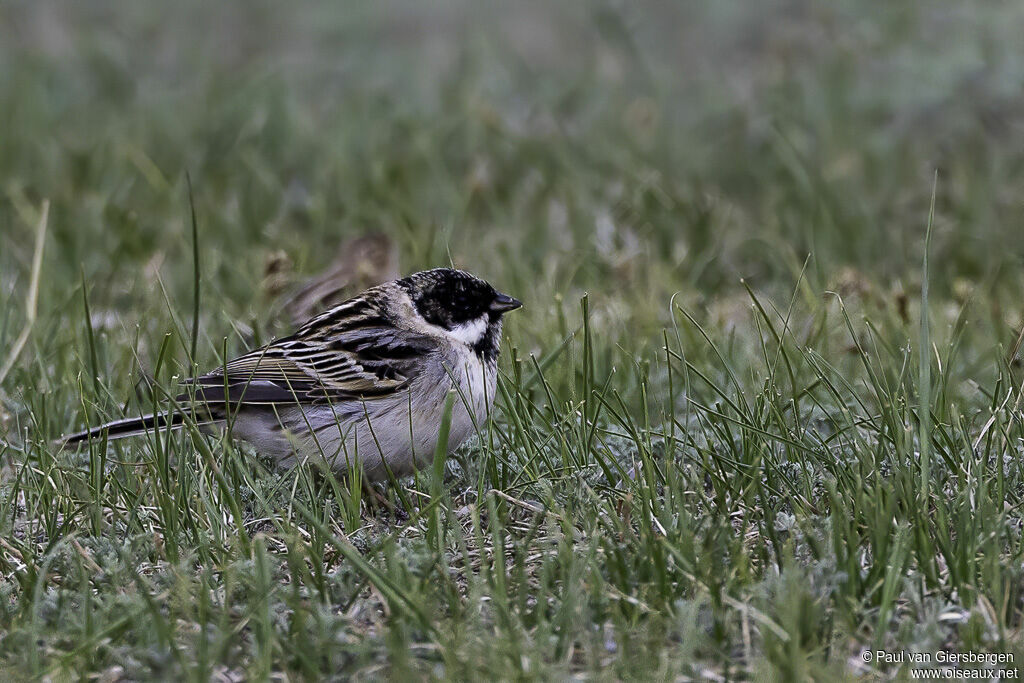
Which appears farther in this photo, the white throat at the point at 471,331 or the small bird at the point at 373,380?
the white throat at the point at 471,331

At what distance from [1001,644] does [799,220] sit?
5.01 meters

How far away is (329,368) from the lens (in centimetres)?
527

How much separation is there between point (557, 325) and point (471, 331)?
978mm

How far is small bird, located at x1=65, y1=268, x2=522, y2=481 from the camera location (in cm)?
495

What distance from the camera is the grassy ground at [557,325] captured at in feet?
11.9

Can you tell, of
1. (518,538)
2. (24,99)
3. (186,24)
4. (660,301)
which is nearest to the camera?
(518,538)

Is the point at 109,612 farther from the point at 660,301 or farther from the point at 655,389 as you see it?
the point at 660,301

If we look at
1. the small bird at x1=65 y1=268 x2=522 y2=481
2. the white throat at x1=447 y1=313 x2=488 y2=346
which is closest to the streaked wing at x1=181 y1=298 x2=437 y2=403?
the small bird at x1=65 y1=268 x2=522 y2=481

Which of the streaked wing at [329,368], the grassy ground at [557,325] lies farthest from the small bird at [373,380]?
the grassy ground at [557,325]

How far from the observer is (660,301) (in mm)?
7074

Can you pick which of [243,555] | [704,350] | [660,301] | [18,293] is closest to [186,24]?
[18,293]

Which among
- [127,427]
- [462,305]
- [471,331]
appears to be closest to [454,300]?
[462,305]

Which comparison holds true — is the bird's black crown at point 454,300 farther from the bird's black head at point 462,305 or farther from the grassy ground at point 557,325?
the grassy ground at point 557,325

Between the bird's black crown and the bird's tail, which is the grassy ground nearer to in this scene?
the bird's tail
